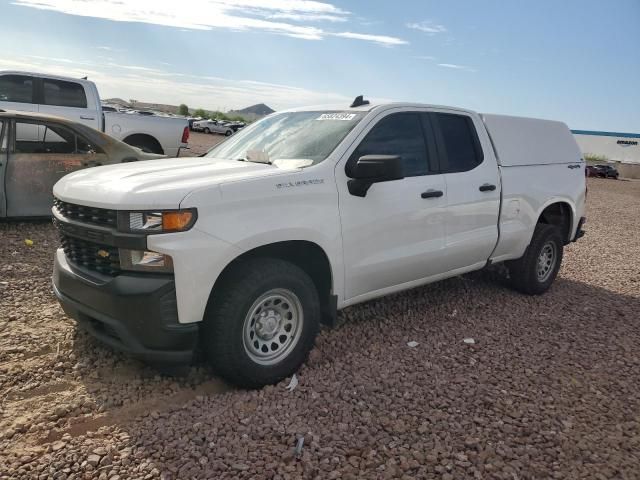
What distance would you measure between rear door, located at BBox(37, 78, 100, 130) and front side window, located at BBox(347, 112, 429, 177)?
23.9 ft

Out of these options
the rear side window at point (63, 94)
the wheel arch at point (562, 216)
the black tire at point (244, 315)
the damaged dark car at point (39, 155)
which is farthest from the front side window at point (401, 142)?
the rear side window at point (63, 94)

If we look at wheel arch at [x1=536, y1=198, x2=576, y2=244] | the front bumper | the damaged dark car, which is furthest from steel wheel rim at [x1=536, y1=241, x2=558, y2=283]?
the damaged dark car

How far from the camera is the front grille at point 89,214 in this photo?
3.27 m

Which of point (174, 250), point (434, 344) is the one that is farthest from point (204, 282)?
point (434, 344)

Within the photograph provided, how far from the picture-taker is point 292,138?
172 inches

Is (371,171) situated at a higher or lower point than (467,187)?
higher

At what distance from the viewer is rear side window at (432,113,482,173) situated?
15.9 ft

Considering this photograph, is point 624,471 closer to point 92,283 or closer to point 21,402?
point 92,283

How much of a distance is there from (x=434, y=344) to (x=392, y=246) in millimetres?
959

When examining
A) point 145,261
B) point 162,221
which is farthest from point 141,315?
point 162,221

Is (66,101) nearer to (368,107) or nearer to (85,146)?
(85,146)

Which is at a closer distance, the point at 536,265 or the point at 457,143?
the point at 457,143

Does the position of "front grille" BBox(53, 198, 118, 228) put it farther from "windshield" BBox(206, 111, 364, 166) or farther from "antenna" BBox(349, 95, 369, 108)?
"antenna" BBox(349, 95, 369, 108)

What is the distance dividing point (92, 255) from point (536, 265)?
4598 millimetres
